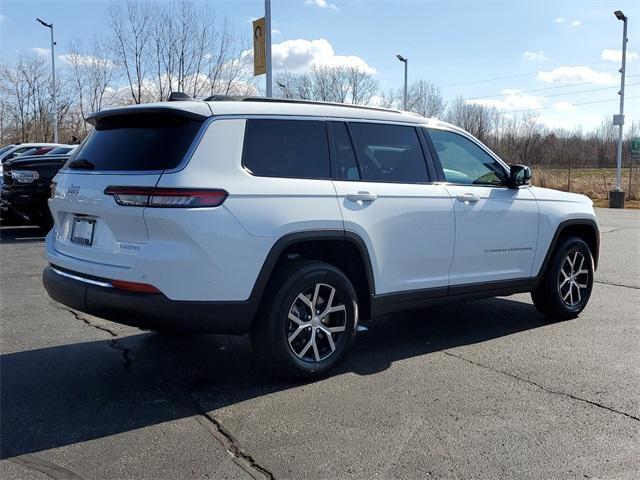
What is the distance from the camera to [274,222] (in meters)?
4.09

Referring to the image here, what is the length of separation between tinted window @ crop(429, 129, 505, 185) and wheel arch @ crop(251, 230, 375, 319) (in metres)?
1.24

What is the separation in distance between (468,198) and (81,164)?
3070 mm

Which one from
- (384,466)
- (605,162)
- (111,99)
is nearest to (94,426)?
(384,466)

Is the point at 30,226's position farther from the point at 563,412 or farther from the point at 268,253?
the point at 563,412

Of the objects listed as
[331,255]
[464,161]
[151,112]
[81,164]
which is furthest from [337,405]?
[464,161]

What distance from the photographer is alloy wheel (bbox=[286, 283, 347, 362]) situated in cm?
438

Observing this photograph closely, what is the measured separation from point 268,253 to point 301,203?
1.42 ft

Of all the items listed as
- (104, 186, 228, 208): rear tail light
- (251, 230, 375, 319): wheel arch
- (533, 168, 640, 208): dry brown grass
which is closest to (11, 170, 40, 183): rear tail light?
(104, 186, 228, 208): rear tail light

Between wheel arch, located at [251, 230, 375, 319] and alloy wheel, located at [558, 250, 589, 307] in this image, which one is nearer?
wheel arch, located at [251, 230, 375, 319]

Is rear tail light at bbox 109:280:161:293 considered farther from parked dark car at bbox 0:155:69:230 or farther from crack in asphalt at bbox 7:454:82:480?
parked dark car at bbox 0:155:69:230

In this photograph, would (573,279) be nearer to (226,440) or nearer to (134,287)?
(226,440)

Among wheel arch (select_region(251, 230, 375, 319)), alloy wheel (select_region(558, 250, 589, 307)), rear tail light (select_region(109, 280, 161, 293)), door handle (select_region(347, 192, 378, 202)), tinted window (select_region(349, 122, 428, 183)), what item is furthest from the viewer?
alloy wheel (select_region(558, 250, 589, 307))

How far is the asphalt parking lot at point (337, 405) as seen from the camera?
3.28 meters

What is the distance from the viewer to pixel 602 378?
461cm
